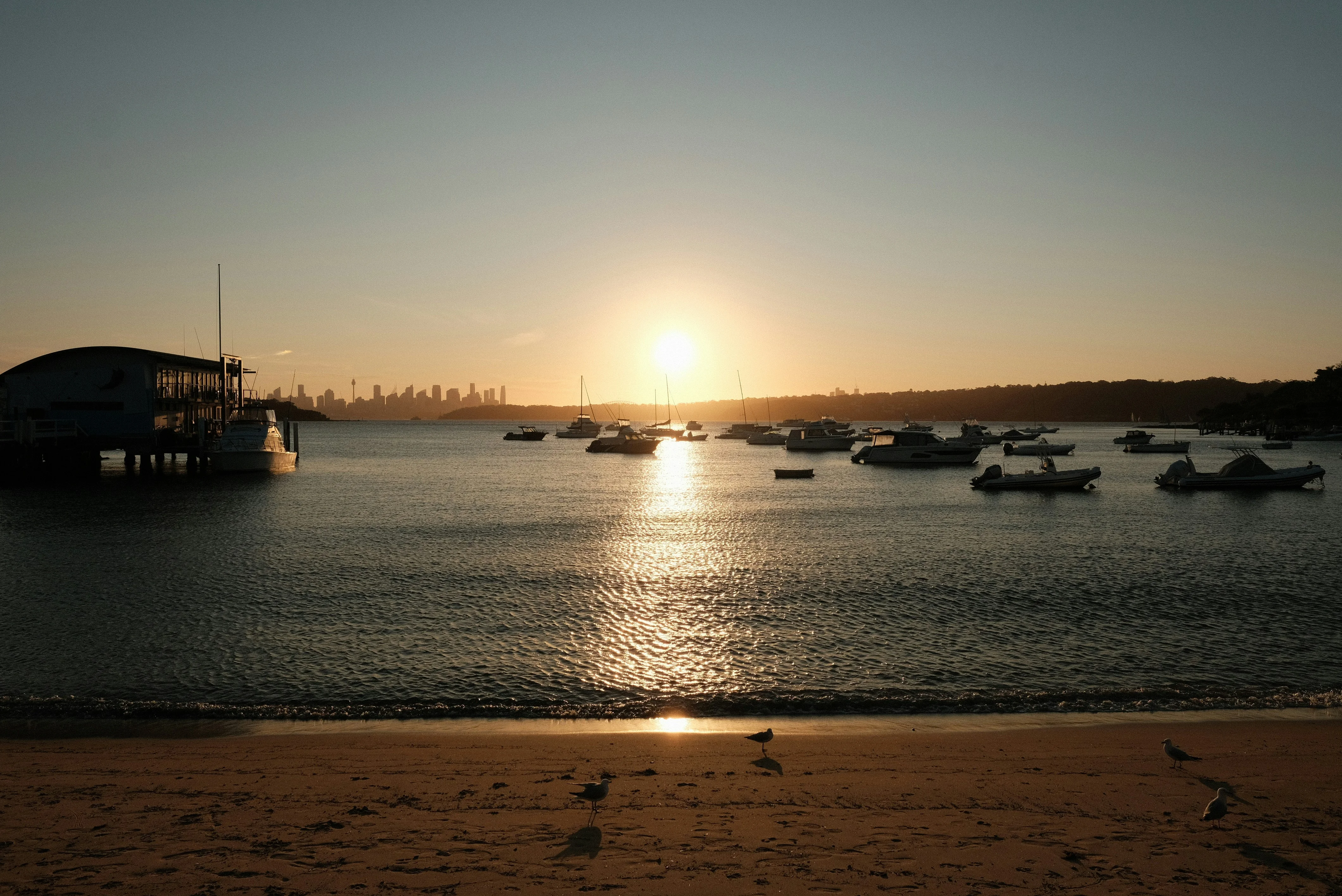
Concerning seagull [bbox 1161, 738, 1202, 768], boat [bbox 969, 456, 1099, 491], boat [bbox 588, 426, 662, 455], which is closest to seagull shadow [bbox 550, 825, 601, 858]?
seagull [bbox 1161, 738, 1202, 768]

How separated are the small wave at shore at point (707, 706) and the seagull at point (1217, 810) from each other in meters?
4.84

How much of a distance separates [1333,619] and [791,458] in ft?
289

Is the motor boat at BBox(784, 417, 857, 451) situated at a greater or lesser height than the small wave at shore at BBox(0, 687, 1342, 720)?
greater

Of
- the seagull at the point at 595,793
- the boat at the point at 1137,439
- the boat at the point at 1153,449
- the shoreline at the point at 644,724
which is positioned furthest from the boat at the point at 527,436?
the seagull at the point at 595,793

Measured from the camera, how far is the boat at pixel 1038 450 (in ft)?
345

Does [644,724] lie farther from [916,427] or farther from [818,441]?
[916,427]

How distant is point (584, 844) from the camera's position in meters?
8.16

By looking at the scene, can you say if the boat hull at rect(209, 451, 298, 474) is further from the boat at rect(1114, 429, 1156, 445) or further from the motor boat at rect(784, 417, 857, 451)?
the boat at rect(1114, 429, 1156, 445)

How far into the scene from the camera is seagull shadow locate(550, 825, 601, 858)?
7.90m

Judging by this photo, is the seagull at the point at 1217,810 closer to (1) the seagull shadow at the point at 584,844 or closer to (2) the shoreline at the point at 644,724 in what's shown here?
(2) the shoreline at the point at 644,724

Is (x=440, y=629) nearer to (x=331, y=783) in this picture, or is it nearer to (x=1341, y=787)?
(x=331, y=783)

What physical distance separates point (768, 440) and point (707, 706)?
5348 inches

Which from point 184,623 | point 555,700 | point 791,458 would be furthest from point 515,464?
point 555,700

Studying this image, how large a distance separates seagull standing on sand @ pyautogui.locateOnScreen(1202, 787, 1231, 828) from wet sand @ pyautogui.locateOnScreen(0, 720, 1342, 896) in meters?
0.19
